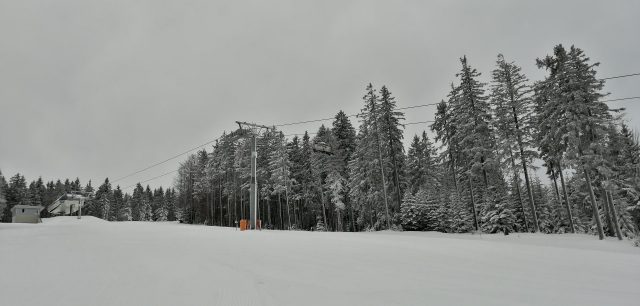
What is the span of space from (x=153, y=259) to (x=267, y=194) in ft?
137

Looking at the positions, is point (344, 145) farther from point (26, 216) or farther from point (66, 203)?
point (66, 203)

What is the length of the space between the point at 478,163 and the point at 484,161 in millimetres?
892

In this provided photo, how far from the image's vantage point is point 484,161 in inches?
1134

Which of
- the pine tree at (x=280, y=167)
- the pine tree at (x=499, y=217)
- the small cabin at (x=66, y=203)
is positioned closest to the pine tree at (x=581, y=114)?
the pine tree at (x=499, y=217)

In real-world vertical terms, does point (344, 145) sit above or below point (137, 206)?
above

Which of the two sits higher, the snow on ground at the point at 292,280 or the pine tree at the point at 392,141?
the pine tree at the point at 392,141

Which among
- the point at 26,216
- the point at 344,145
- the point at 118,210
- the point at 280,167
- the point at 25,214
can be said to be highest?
the point at 344,145

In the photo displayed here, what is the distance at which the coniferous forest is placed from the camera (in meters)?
21.8

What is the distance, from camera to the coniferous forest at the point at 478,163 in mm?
21750

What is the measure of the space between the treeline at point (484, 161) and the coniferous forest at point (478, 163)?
11 cm

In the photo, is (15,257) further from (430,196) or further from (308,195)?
(308,195)

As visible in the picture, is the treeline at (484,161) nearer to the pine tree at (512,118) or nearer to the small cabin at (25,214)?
the pine tree at (512,118)

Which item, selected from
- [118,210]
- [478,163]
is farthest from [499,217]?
[118,210]

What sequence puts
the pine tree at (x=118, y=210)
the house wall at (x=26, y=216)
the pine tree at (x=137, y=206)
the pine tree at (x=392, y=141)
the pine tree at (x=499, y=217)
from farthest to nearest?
the pine tree at (x=137, y=206) < the pine tree at (x=118, y=210) < the house wall at (x=26, y=216) < the pine tree at (x=392, y=141) < the pine tree at (x=499, y=217)
